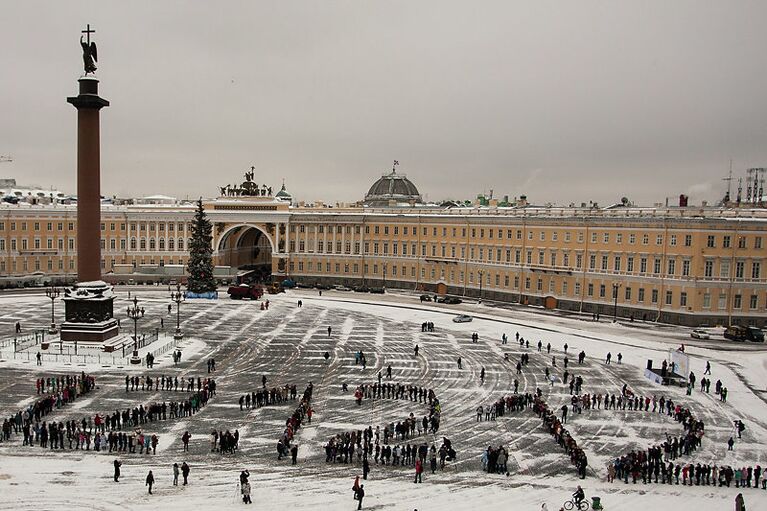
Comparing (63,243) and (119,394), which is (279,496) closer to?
(119,394)

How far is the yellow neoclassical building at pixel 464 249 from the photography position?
60531 mm

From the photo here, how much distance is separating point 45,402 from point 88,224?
17103 millimetres

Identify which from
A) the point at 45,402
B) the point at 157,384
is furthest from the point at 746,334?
the point at 45,402

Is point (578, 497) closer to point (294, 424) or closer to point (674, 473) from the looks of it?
point (674, 473)

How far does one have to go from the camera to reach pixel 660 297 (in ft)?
206

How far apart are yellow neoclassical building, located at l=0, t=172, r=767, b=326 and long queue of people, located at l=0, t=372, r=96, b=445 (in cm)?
4756

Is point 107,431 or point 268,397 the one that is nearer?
point 107,431

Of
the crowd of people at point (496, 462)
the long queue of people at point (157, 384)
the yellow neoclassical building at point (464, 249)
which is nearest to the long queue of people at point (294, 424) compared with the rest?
the long queue of people at point (157, 384)

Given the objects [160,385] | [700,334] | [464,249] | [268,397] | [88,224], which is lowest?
[160,385]

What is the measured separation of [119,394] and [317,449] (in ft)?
43.1

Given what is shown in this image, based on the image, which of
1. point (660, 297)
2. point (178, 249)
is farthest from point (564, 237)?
point (178, 249)

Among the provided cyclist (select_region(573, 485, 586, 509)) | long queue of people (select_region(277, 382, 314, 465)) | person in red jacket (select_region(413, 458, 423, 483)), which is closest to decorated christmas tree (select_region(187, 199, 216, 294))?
long queue of people (select_region(277, 382, 314, 465))

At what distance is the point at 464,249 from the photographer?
268ft

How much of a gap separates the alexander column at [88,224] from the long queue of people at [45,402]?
7.80 m
